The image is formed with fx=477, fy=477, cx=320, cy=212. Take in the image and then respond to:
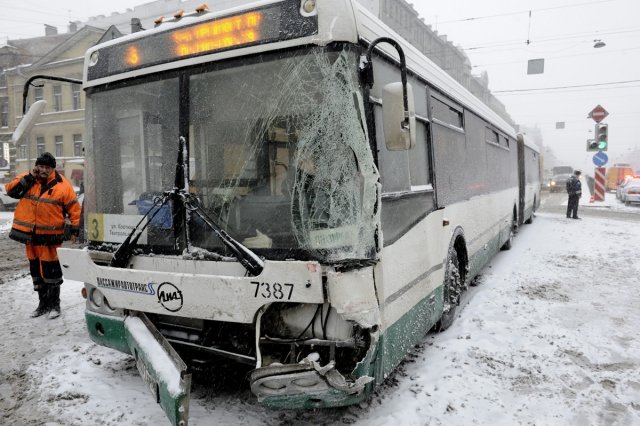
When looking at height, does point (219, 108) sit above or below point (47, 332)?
above

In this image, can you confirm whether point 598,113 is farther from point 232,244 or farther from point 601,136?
point 232,244

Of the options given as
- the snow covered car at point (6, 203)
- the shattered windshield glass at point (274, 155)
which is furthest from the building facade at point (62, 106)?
the shattered windshield glass at point (274, 155)

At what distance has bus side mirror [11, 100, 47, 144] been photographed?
3.96 meters

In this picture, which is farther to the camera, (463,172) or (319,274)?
(463,172)

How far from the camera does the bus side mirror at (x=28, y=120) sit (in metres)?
3.96

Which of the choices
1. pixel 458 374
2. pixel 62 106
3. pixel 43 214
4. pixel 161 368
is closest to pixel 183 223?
pixel 161 368

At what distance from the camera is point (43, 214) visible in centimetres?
570

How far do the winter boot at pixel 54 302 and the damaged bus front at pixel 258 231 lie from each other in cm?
272

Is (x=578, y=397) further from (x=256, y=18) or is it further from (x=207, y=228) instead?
(x=256, y=18)

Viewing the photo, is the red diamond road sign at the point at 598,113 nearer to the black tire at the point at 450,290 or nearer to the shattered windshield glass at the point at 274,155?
the black tire at the point at 450,290

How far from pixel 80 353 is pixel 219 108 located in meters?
3.16

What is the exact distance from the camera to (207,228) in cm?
333

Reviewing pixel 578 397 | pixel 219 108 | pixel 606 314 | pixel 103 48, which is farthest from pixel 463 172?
pixel 103 48

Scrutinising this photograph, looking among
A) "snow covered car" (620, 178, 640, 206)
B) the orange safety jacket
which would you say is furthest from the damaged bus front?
"snow covered car" (620, 178, 640, 206)
